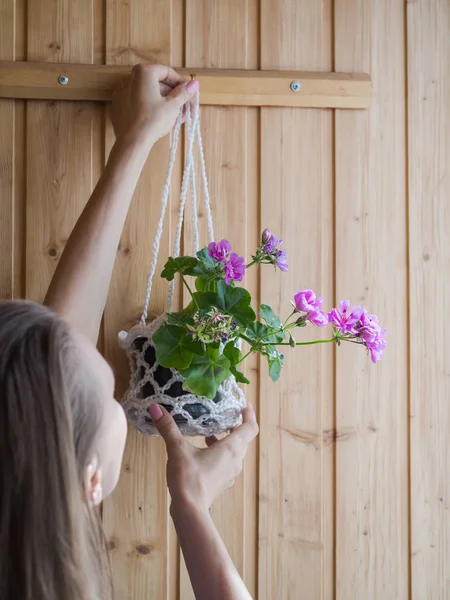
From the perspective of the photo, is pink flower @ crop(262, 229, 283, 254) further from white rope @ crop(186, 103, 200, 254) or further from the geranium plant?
white rope @ crop(186, 103, 200, 254)

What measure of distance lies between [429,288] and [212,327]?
50cm

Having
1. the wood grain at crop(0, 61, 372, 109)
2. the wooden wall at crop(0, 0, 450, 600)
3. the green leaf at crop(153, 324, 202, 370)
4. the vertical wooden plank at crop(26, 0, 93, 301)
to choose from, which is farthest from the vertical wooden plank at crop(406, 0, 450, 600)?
the vertical wooden plank at crop(26, 0, 93, 301)

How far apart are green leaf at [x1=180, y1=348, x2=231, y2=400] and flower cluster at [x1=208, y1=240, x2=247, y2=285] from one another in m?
0.11

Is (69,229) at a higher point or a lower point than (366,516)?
higher

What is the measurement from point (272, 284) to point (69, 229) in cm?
37

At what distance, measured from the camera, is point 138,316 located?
1.12 m

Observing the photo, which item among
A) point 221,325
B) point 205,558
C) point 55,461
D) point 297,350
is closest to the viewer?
point 55,461

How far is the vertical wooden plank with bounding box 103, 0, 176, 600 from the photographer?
1106 mm

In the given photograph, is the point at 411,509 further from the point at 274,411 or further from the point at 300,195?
the point at 300,195

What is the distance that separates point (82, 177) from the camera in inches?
44.3

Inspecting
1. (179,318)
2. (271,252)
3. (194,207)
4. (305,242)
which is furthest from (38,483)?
(305,242)

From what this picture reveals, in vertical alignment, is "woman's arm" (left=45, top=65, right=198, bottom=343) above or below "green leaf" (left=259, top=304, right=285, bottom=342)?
above

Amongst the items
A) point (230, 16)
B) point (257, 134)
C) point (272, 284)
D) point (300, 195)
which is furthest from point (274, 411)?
point (230, 16)

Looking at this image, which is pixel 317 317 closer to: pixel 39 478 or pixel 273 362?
pixel 273 362
